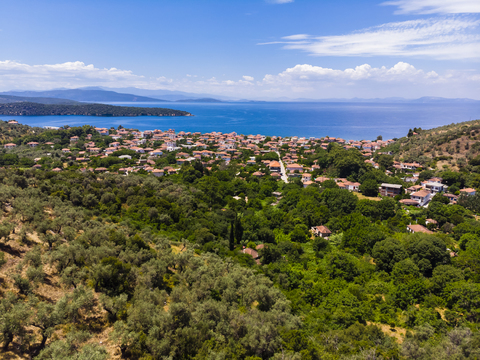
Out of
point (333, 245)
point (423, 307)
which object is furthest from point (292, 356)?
point (333, 245)

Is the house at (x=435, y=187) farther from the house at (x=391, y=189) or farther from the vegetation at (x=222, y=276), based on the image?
the vegetation at (x=222, y=276)

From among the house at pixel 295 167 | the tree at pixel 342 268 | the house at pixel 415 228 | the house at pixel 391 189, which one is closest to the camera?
the tree at pixel 342 268

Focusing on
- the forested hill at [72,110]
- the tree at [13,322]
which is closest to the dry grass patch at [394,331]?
the tree at [13,322]

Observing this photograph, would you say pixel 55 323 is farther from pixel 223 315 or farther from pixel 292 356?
pixel 292 356

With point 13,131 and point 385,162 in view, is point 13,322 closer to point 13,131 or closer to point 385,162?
point 385,162

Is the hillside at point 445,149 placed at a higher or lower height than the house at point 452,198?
higher
